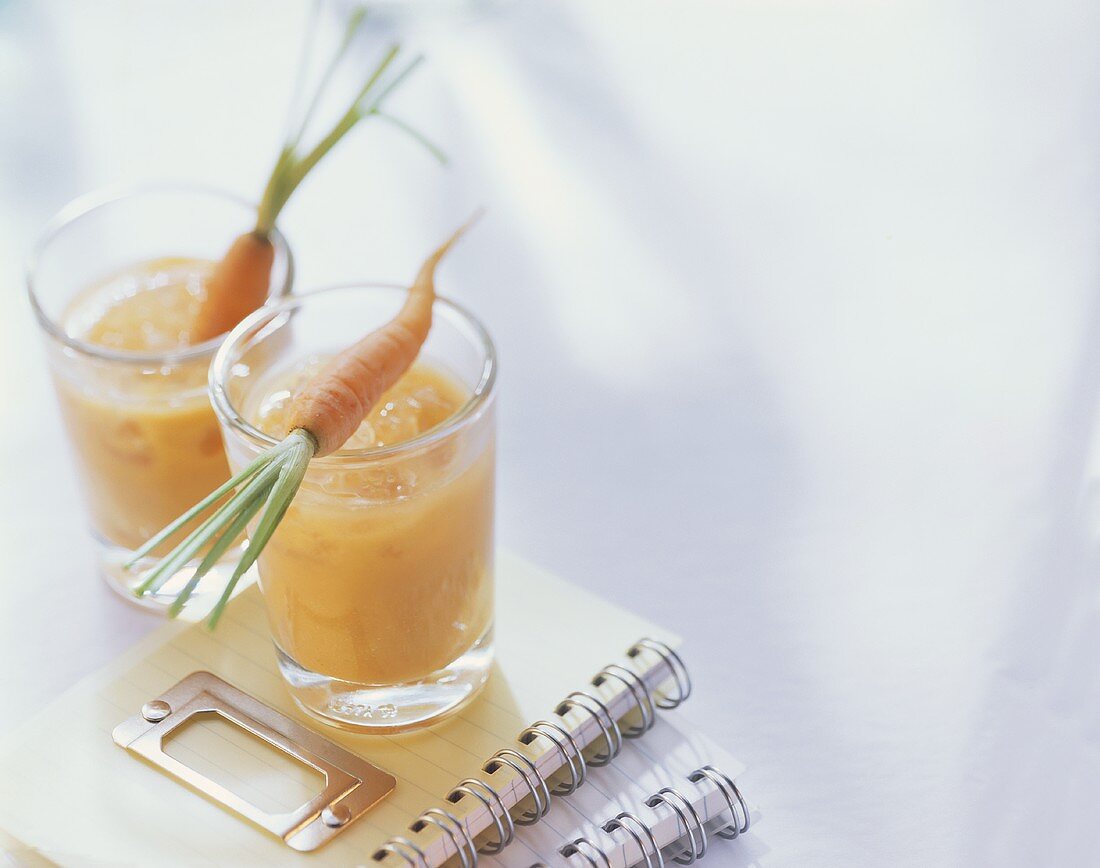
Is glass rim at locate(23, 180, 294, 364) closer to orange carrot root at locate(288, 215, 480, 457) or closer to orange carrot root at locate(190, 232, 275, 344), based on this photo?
orange carrot root at locate(190, 232, 275, 344)

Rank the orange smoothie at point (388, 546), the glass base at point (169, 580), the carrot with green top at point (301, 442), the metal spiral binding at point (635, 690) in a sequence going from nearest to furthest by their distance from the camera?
the carrot with green top at point (301, 442)
the orange smoothie at point (388, 546)
the metal spiral binding at point (635, 690)
the glass base at point (169, 580)

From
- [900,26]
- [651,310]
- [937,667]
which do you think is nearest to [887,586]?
[937,667]

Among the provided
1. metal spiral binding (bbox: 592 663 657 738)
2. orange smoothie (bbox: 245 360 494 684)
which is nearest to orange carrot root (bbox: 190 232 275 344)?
orange smoothie (bbox: 245 360 494 684)

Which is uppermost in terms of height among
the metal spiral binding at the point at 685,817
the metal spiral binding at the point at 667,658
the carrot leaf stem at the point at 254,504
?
the carrot leaf stem at the point at 254,504

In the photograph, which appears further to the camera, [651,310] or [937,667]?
[651,310]

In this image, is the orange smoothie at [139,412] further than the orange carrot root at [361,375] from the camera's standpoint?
Yes

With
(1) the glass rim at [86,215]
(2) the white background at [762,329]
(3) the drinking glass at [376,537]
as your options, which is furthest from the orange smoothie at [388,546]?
(2) the white background at [762,329]

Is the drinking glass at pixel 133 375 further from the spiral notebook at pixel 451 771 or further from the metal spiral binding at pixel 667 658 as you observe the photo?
the metal spiral binding at pixel 667 658

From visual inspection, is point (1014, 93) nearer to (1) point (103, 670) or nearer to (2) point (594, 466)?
(2) point (594, 466)
